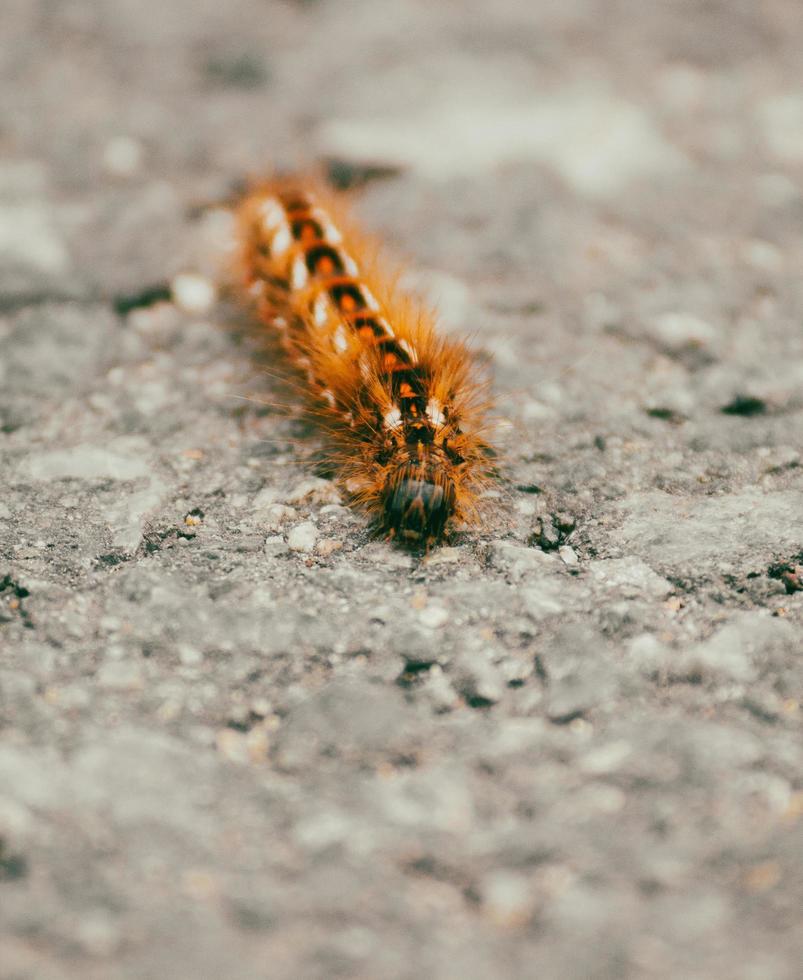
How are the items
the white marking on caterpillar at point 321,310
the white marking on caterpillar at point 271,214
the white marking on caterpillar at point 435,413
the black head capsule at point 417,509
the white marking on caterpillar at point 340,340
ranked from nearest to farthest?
the black head capsule at point 417,509 → the white marking on caterpillar at point 435,413 → the white marking on caterpillar at point 340,340 → the white marking on caterpillar at point 321,310 → the white marking on caterpillar at point 271,214

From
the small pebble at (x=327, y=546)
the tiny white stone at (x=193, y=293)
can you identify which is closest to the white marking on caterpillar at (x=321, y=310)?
the tiny white stone at (x=193, y=293)

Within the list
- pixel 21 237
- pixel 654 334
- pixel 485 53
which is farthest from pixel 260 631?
pixel 485 53

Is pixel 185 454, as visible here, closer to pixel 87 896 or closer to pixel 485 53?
pixel 87 896

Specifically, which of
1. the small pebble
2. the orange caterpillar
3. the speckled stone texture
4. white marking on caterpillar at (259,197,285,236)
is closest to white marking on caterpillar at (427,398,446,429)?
the orange caterpillar

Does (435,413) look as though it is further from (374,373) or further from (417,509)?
(417,509)

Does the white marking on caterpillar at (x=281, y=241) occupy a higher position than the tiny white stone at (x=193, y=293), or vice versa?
the white marking on caterpillar at (x=281, y=241)

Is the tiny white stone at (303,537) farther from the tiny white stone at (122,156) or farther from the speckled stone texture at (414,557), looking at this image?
the tiny white stone at (122,156)

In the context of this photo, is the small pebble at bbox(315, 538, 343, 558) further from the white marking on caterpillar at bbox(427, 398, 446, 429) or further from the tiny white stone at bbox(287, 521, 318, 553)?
the white marking on caterpillar at bbox(427, 398, 446, 429)
